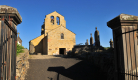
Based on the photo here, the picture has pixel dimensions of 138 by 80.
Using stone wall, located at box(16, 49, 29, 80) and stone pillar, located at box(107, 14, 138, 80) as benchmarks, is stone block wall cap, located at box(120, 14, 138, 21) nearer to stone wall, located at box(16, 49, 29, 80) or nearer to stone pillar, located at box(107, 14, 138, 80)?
stone pillar, located at box(107, 14, 138, 80)

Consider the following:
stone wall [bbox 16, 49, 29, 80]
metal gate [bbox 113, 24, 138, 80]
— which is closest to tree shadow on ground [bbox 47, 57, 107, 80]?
stone wall [bbox 16, 49, 29, 80]

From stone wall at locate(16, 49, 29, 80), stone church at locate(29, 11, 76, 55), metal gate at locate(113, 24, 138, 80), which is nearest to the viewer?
metal gate at locate(113, 24, 138, 80)

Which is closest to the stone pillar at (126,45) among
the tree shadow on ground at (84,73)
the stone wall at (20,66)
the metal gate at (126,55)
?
the metal gate at (126,55)

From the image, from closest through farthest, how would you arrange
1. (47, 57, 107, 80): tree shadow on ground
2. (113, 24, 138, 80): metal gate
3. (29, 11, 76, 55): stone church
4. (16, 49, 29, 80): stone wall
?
1. (113, 24, 138, 80): metal gate
2. (16, 49, 29, 80): stone wall
3. (47, 57, 107, 80): tree shadow on ground
4. (29, 11, 76, 55): stone church

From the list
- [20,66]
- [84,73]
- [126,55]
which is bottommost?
[84,73]

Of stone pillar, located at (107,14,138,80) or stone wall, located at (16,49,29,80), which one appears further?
stone wall, located at (16,49,29,80)

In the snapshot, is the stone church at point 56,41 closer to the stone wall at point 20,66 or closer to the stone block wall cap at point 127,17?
the stone wall at point 20,66

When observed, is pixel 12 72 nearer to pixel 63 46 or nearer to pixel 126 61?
pixel 126 61

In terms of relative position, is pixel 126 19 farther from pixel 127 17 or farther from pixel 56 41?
pixel 56 41

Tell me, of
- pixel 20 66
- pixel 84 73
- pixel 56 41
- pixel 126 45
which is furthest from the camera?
pixel 56 41

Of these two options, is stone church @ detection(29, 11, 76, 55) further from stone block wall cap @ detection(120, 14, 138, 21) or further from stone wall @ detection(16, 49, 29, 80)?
stone block wall cap @ detection(120, 14, 138, 21)

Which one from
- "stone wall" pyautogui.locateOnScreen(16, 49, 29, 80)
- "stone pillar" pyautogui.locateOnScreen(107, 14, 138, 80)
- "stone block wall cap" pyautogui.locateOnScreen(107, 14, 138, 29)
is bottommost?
"stone wall" pyautogui.locateOnScreen(16, 49, 29, 80)

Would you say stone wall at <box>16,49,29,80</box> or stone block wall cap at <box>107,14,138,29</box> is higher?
stone block wall cap at <box>107,14,138,29</box>

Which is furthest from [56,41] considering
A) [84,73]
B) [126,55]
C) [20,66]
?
[126,55]
